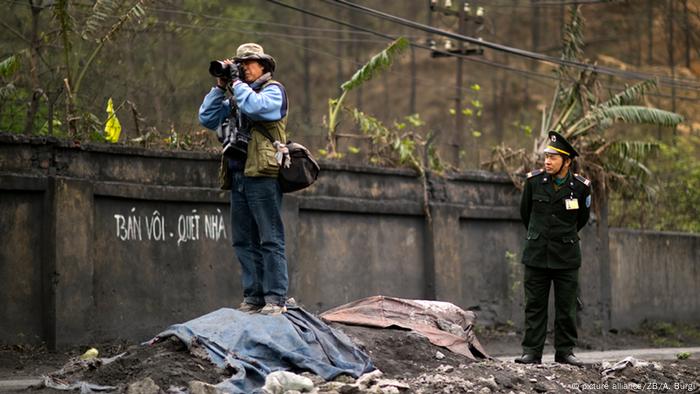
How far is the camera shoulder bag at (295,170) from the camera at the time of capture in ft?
29.4

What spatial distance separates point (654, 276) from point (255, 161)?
1251 centimetres

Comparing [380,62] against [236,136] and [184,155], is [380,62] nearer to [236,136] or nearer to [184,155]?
[184,155]

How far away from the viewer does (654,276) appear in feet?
64.2

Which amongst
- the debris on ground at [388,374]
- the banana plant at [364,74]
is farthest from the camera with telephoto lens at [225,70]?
the banana plant at [364,74]

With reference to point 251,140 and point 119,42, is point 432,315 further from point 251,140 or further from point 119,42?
point 119,42

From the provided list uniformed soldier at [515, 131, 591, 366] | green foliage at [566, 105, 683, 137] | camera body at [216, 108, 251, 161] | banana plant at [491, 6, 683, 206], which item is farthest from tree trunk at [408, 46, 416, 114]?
camera body at [216, 108, 251, 161]

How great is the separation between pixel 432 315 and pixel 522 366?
4.44 ft

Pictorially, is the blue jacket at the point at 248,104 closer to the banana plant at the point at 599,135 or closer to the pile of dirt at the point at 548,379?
the pile of dirt at the point at 548,379

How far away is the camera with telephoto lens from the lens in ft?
28.9

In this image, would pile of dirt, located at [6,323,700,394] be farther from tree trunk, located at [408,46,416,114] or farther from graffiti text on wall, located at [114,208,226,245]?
tree trunk, located at [408,46,416,114]

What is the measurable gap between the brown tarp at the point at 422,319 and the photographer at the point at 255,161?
1279mm

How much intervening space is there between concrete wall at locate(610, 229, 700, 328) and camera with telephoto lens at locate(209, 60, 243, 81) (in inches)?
453

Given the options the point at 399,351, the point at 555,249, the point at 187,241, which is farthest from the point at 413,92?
the point at 399,351

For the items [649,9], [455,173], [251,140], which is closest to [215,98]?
[251,140]
